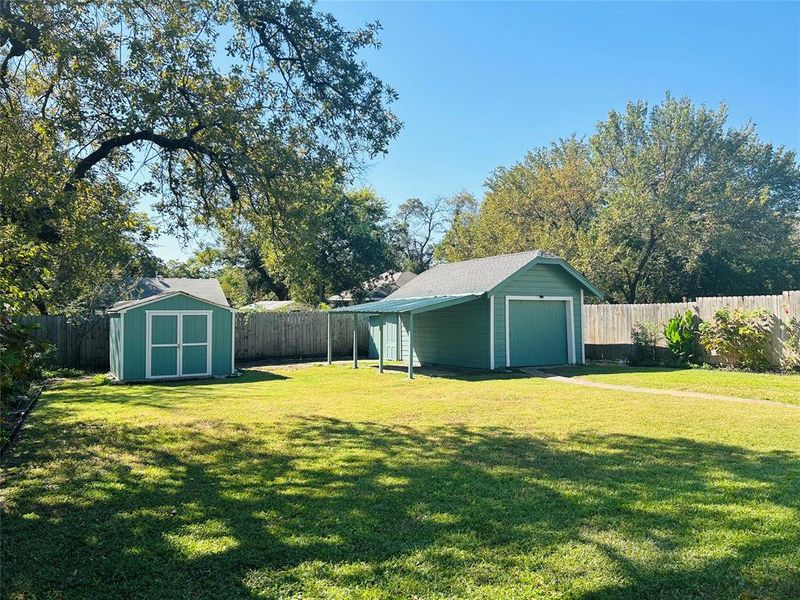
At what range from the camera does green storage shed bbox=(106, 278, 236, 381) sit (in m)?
13.3

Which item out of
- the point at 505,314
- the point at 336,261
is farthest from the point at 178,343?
the point at 336,261

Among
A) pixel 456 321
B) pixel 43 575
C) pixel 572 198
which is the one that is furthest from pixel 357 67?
pixel 572 198

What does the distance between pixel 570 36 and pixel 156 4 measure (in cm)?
761

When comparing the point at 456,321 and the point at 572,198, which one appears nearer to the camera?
the point at 456,321

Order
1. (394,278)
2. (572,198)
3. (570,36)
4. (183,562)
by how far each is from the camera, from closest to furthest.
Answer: (183,562)
(570,36)
(572,198)
(394,278)

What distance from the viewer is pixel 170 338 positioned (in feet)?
45.3

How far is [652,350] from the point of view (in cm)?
1653

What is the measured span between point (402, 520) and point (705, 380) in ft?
35.3

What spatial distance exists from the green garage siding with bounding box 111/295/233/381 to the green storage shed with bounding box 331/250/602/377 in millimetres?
4041

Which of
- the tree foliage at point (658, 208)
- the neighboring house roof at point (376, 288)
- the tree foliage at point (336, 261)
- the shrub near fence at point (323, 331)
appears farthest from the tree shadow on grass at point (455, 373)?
the neighboring house roof at point (376, 288)

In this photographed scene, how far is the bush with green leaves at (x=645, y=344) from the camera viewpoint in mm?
16516

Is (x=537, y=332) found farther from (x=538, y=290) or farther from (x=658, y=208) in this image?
(x=658, y=208)

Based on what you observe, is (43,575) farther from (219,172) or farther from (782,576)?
(219,172)

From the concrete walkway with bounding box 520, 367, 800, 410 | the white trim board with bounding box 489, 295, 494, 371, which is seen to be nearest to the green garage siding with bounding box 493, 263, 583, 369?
the white trim board with bounding box 489, 295, 494, 371
